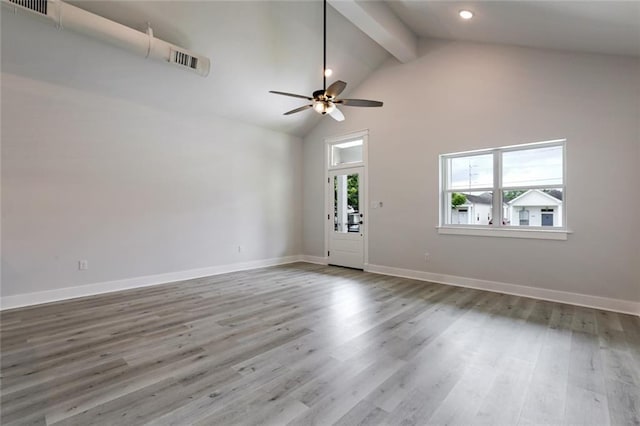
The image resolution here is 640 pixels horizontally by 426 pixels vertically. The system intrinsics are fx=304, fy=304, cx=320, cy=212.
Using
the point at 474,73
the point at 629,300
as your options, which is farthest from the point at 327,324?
the point at 474,73

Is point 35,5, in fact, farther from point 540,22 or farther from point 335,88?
point 540,22

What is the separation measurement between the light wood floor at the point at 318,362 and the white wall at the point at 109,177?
31.9 inches

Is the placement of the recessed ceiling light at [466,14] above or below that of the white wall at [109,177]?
above

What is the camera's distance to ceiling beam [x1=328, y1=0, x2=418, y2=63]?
12.8 feet

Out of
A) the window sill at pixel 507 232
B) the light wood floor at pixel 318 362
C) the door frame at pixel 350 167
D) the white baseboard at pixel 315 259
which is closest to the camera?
the light wood floor at pixel 318 362

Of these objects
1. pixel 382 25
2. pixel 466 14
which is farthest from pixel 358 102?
pixel 466 14

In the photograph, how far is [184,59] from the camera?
3.98m

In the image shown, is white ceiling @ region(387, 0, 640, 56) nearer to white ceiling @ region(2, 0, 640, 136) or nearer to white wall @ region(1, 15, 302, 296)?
white ceiling @ region(2, 0, 640, 136)

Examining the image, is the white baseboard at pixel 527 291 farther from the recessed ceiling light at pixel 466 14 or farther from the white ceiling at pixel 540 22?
the recessed ceiling light at pixel 466 14

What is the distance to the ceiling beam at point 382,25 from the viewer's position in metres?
3.90

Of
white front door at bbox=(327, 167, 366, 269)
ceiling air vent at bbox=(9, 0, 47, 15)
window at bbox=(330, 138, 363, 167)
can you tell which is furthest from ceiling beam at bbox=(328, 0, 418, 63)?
ceiling air vent at bbox=(9, 0, 47, 15)

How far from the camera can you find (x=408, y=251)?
5.50 meters

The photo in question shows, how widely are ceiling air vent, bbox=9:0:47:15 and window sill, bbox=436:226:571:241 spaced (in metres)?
5.63

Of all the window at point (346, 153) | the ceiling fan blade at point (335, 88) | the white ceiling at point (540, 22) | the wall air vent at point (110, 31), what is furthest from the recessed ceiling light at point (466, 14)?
the wall air vent at point (110, 31)
